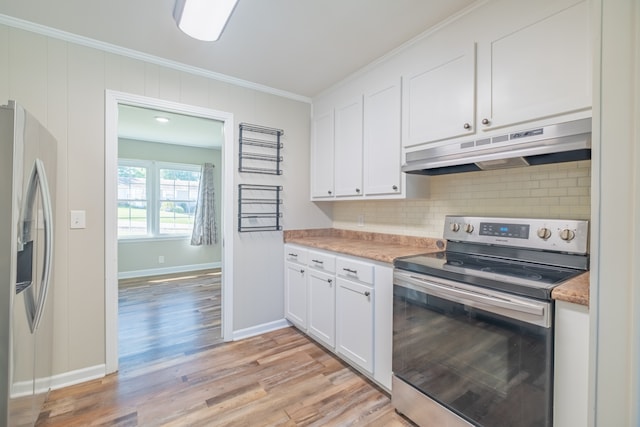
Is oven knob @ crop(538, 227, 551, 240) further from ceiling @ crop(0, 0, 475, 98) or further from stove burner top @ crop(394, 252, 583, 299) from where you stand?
ceiling @ crop(0, 0, 475, 98)

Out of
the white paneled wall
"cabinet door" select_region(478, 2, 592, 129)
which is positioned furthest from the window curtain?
"cabinet door" select_region(478, 2, 592, 129)

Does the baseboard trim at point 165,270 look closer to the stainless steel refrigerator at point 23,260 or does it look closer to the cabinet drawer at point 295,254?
the cabinet drawer at point 295,254

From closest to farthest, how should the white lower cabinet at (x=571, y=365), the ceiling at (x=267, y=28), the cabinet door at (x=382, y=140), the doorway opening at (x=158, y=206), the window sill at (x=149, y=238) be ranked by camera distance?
the white lower cabinet at (x=571, y=365) → the ceiling at (x=267, y=28) → the cabinet door at (x=382, y=140) → the doorway opening at (x=158, y=206) → the window sill at (x=149, y=238)

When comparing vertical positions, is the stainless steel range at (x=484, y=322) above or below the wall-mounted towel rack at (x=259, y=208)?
below

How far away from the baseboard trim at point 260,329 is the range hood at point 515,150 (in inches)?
78.1

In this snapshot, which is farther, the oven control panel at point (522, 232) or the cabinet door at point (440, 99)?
the cabinet door at point (440, 99)

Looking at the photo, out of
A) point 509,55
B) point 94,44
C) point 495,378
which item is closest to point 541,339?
point 495,378

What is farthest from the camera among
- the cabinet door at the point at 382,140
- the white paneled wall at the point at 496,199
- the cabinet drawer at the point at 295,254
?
the cabinet drawer at the point at 295,254

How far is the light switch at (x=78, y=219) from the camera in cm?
204

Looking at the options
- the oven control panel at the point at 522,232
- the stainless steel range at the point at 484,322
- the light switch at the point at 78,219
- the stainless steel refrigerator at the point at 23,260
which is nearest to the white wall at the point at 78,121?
the light switch at the point at 78,219

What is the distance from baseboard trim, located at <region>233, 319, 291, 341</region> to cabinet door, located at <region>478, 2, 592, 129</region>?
2.46 m

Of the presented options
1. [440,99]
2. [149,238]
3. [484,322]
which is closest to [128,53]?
[440,99]

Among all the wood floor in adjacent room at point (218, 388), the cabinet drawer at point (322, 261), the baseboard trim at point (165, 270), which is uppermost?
the cabinet drawer at point (322, 261)

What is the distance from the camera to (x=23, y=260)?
135 centimetres
